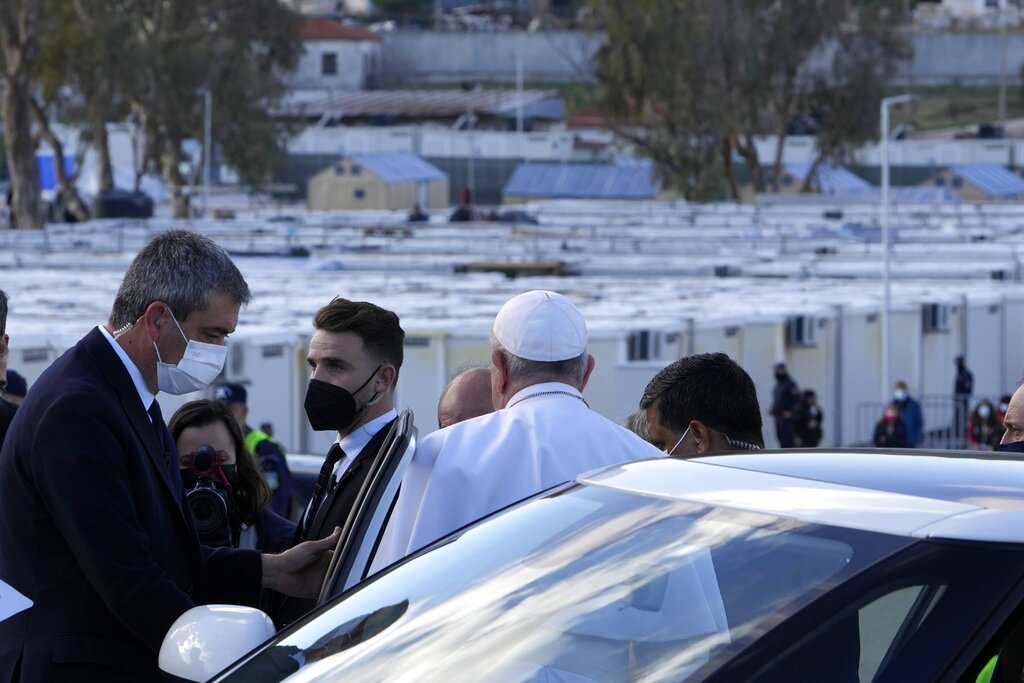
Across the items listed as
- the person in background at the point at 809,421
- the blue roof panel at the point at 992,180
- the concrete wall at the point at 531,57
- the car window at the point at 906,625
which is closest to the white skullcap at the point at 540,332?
the car window at the point at 906,625

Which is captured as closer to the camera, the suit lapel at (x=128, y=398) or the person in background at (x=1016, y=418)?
the suit lapel at (x=128, y=398)

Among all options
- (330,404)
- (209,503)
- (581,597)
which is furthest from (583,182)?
(581,597)

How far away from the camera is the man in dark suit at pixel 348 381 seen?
4.16 metres

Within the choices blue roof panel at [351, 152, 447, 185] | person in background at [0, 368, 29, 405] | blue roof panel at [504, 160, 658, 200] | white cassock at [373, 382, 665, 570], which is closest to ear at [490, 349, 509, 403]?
white cassock at [373, 382, 665, 570]

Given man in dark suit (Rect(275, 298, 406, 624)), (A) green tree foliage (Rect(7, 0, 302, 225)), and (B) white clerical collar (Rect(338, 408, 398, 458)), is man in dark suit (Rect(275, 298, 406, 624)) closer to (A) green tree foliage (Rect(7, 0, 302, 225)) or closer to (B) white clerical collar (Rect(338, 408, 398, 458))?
(B) white clerical collar (Rect(338, 408, 398, 458))

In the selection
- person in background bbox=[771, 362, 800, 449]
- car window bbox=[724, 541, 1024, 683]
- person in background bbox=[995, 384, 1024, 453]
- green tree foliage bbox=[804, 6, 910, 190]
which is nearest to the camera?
car window bbox=[724, 541, 1024, 683]

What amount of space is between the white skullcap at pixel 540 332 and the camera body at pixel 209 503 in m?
0.84

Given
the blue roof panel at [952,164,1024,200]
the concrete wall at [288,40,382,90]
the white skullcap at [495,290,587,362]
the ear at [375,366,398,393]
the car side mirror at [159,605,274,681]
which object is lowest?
the blue roof panel at [952,164,1024,200]

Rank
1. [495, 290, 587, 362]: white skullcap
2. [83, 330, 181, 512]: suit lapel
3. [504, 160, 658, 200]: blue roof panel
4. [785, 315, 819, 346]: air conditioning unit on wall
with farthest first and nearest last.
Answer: [504, 160, 658, 200]: blue roof panel
[785, 315, 819, 346]: air conditioning unit on wall
[495, 290, 587, 362]: white skullcap
[83, 330, 181, 512]: suit lapel

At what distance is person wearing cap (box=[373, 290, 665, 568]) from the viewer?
351 centimetres

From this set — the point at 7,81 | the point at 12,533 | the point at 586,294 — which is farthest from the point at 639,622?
the point at 7,81

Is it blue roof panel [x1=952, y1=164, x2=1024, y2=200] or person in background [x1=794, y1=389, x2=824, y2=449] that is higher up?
blue roof panel [x1=952, y1=164, x2=1024, y2=200]

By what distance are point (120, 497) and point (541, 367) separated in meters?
0.94

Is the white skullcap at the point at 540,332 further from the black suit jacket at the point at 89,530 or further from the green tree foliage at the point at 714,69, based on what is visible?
the green tree foliage at the point at 714,69
